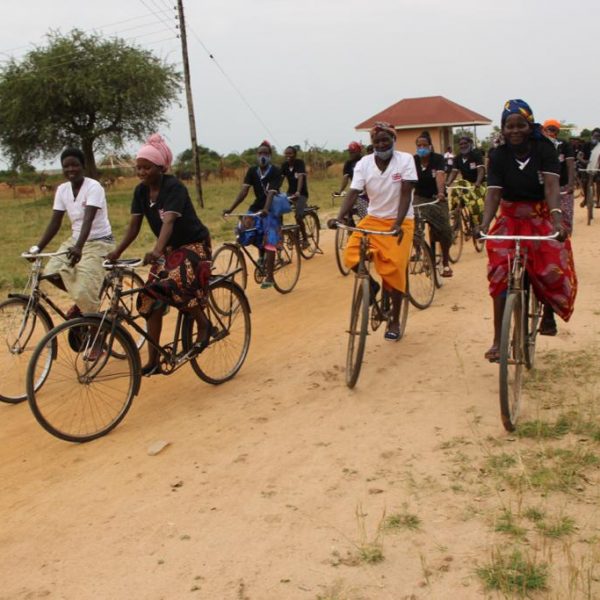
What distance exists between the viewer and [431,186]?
9.50m

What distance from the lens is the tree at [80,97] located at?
36.5m

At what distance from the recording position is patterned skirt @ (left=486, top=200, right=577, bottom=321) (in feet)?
16.8

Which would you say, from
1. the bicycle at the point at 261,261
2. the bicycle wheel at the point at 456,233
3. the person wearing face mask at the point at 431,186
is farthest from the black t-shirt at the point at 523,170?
the bicycle wheel at the point at 456,233

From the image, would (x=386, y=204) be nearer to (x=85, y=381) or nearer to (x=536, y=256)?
(x=536, y=256)

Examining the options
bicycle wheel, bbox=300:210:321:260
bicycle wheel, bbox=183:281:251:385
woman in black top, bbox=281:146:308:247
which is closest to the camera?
bicycle wheel, bbox=183:281:251:385

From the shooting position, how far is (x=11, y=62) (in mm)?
37688

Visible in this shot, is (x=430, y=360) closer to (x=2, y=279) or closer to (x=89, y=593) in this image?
(x=89, y=593)

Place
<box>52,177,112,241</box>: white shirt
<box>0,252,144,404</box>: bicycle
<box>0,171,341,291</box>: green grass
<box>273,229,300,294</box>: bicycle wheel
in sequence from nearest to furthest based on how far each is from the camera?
<box>0,252,144,404</box>: bicycle → <box>52,177,112,241</box>: white shirt → <box>273,229,300,294</box>: bicycle wheel → <box>0,171,341,291</box>: green grass

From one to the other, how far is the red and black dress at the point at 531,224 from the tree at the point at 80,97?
33254mm

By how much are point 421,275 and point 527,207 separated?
3.13m

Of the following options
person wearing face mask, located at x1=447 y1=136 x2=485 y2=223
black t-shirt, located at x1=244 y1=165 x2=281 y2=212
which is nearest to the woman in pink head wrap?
black t-shirt, located at x1=244 y1=165 x2=281 y2=212

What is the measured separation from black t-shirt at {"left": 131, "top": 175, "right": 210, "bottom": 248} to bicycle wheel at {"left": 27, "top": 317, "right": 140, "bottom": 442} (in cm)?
90

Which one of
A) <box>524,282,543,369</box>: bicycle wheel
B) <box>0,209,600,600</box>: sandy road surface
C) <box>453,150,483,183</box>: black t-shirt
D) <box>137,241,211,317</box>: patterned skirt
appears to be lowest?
<box>0,209,600,600</box>: sandy road surface

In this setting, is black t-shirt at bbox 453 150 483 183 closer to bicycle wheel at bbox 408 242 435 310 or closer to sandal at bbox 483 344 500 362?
bicycle wheel at bbox 408 242 435 310
